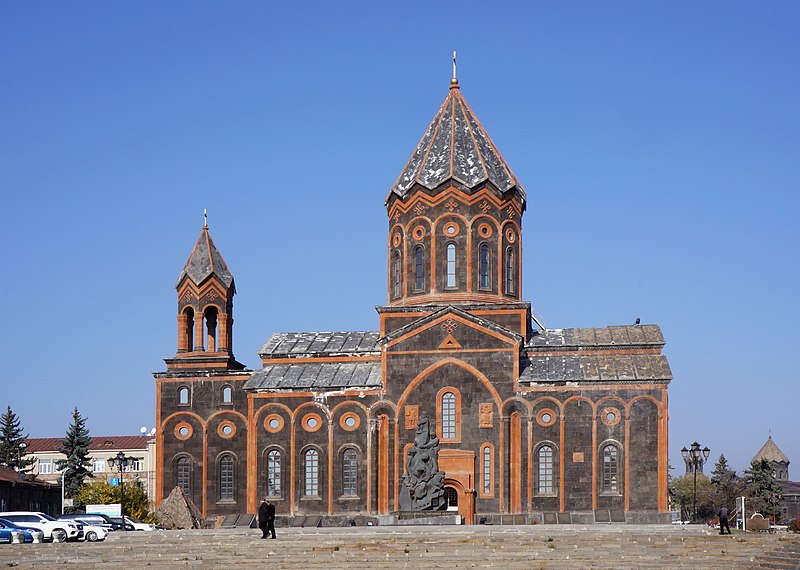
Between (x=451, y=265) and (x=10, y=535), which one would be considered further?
(x=451, y=265)

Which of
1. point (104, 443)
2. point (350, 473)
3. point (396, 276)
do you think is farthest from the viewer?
point (104, 443)

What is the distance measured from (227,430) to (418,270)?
10.7 m

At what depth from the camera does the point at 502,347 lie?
171ft

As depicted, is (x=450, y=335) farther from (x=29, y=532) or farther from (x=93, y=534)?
(x=29, y=532)

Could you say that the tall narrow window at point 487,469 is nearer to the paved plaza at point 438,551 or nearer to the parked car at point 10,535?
the paved plaza at point 438,551

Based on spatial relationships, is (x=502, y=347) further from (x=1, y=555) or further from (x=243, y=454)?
(x=1, y=555)

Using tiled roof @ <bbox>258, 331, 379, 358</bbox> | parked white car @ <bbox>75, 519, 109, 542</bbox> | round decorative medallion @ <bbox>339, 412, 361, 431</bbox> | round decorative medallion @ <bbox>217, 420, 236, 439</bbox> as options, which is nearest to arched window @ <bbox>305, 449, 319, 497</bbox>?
round decorative medallion @ <bbox>339, 412, 361, 431</bbox>

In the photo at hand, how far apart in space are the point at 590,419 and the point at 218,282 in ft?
56.8

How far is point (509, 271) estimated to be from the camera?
55438 millimetres

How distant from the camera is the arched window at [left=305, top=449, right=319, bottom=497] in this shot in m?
52.9

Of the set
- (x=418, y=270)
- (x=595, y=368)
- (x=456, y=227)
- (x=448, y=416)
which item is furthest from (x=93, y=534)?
(x=595, y=368)

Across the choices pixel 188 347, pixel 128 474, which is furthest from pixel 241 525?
pixel 128 474

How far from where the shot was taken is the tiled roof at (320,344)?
55500 millimetres

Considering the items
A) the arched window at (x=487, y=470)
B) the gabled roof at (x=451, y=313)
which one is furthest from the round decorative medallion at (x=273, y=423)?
the arched window at (x=487, y=470)
